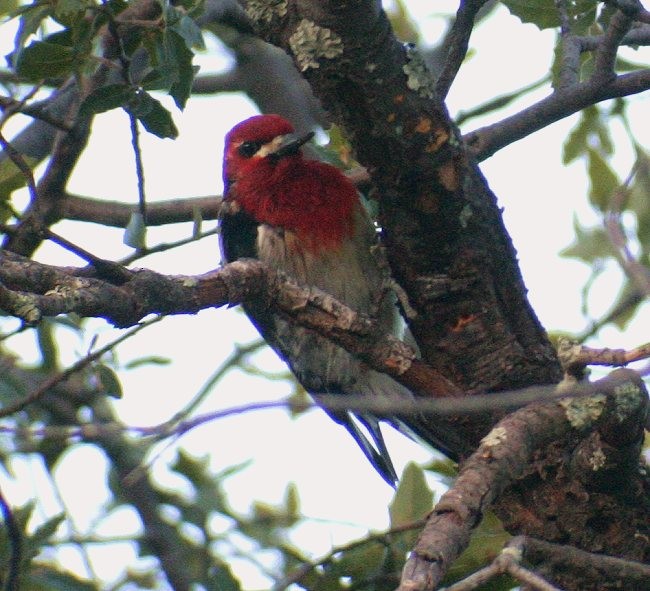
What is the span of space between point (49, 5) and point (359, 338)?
995mm

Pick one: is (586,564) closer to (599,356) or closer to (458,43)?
(599,356)

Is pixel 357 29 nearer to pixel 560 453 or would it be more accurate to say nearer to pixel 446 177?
pixel 446 177

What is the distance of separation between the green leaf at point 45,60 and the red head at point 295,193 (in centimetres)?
110

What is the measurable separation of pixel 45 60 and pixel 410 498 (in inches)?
58.9

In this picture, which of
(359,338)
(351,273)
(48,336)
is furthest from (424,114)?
(48,336)

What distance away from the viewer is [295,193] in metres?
3.34

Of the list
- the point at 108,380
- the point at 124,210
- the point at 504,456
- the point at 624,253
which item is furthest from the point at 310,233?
the point at 624,253

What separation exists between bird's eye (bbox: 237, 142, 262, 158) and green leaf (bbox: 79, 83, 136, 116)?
1.36 m

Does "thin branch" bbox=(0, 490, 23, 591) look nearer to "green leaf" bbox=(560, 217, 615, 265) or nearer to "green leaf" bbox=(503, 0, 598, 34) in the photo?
"green leaf" bbox=(503, 0, 598, 34)

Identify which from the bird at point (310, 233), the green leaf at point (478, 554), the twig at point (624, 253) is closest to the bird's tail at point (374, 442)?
the bird at point (310, 233)

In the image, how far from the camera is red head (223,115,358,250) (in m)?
3.26

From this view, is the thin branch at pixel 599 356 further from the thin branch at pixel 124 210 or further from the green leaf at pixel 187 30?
the thin branch at pixel 124 210

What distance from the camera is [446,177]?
2.24 meters

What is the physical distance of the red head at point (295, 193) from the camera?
3260 mm
